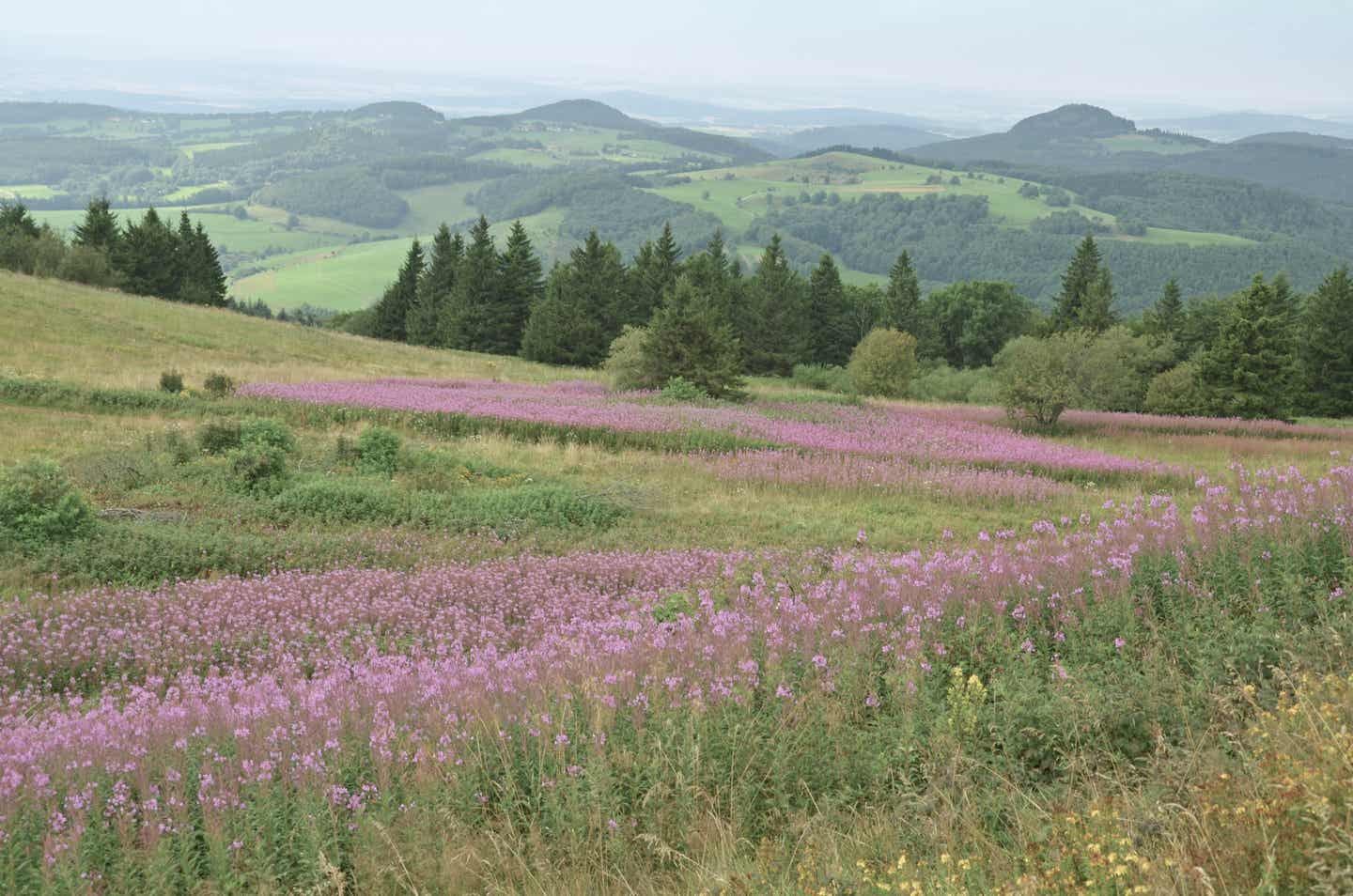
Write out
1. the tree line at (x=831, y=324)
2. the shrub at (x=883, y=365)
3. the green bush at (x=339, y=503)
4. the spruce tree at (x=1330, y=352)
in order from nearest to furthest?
the green bush at (x=339, y=503), the tree line at (x=831, y=324), the shrub at (x=883, y=365), the spruce tree at (x=1330, y=352)

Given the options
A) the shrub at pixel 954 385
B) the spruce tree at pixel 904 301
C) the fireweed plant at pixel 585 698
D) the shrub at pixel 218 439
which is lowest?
the shrub at pixel 954 385

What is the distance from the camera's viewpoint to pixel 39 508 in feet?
34.1

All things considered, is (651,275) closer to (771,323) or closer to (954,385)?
(771,323)

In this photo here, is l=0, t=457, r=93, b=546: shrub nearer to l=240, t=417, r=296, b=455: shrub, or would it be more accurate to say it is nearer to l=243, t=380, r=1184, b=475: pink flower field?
l=240, t=417, r=296, b=455: shrub

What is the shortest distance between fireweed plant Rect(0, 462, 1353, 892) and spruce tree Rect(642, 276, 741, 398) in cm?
2240

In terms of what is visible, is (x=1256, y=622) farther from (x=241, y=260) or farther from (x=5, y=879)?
(x=241, y=260)

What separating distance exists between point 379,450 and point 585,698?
39.4 feet

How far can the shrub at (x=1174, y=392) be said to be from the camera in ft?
159

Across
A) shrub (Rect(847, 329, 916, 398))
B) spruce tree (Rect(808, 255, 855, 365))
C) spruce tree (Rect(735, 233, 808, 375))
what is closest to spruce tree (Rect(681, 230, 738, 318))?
spruce tree (Rect(735, 233, 808, 375))

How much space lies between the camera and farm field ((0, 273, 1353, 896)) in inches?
141

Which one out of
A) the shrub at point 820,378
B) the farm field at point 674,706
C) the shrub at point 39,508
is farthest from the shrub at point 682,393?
the shrub at point 820,378

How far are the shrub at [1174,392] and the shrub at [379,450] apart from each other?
1765 inches

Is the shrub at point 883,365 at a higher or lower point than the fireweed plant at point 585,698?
lower

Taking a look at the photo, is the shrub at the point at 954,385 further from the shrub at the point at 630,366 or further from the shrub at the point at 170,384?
the shrub at the point at 170,384
